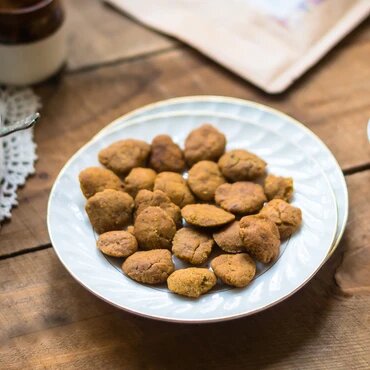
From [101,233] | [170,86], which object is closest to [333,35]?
[170,86]

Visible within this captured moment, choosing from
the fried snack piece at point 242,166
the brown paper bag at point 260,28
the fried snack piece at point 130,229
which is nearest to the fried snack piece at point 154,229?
the fried snack piece at point 130,229

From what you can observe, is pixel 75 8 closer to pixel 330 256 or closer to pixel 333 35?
pixel 333 35

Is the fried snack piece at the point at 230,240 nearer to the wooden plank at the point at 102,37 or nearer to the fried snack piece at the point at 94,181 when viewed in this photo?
the fried snack piece at the point at 94,181

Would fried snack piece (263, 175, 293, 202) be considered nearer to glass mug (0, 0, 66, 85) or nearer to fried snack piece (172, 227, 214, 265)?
fried snack piece (172, 227, 214, 265)

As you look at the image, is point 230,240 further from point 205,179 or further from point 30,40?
point 30,40

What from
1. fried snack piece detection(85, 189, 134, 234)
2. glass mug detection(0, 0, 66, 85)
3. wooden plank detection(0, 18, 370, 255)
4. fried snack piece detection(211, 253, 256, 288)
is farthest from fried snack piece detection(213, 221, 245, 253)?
glass mug detection(0, 0, 66, 85)
